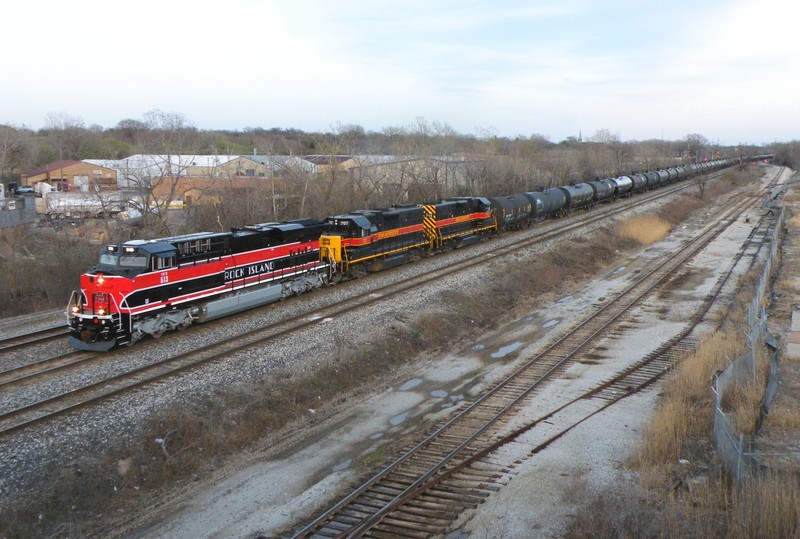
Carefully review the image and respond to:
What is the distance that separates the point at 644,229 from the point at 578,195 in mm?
7234

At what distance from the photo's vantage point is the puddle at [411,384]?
1802 centimetres

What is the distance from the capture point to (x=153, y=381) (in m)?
15.6

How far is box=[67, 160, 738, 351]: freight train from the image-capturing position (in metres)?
17.8

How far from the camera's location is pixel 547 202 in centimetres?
4800

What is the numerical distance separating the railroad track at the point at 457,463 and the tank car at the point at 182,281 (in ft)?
30.7

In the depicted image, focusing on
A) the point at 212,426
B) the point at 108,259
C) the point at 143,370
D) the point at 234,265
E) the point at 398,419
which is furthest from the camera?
the point at 234,265

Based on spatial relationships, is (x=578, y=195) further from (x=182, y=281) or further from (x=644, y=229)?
(x=182, y=281)

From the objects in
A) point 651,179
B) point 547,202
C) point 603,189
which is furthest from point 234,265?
point 651,179

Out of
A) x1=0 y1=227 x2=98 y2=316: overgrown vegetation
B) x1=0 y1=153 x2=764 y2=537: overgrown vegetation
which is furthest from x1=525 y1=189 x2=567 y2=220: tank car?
x1=0 y1=227 x2=98 y2=316: overgrown vegetation

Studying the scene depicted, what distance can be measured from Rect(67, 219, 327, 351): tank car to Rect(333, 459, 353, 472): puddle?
321 inches

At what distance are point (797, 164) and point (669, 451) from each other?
591 feet

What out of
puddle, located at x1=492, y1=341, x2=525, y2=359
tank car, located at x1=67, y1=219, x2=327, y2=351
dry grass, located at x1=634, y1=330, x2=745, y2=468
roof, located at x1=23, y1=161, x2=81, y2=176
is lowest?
puddle, located at x1=492, y1=341, x2=525, y2=359

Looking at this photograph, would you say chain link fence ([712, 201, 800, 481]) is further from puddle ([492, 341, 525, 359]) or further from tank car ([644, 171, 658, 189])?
tank car ([644, 171, 658, 189])

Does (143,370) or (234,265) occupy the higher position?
(234,265)
